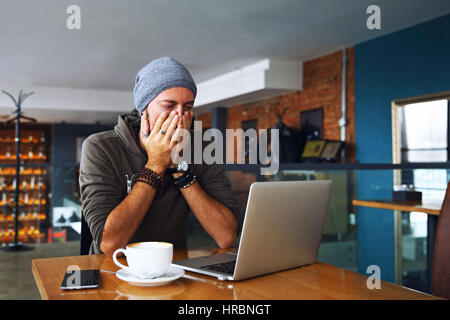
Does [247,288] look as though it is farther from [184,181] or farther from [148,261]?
[184,181]

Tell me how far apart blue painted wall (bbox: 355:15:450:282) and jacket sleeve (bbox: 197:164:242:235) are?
2.22m

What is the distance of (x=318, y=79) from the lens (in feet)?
23.1

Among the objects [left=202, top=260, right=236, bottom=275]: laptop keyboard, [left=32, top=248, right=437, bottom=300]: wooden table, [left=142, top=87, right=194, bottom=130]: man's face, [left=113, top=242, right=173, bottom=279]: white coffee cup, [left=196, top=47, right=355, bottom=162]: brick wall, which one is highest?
[left=196, top=47, right=355, bottom=162]: brick wall

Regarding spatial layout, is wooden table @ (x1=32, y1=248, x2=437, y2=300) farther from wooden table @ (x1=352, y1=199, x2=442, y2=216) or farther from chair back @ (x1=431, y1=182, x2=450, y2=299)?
wooden table @ (x1=352, y1=199, x2=442, y2=216)

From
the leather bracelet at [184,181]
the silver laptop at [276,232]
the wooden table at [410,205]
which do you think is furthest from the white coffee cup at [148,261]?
the wooden table at [410,205]

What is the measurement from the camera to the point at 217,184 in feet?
5.19

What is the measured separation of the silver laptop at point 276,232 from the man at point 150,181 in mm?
258

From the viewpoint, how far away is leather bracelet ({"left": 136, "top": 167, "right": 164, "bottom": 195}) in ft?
4.27

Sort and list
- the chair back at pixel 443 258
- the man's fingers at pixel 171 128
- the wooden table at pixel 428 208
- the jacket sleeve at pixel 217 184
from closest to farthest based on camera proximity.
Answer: the chair back at pixel 443 258 → the man's fingers at pixel 171 128 → the jacket sleeve at pixel 217 184 → the wooden table at pixel 428 208

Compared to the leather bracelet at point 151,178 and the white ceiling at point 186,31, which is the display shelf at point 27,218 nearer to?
the white ceiling at point 186,31

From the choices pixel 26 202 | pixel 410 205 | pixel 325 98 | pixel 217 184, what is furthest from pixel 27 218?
pixel 217 184

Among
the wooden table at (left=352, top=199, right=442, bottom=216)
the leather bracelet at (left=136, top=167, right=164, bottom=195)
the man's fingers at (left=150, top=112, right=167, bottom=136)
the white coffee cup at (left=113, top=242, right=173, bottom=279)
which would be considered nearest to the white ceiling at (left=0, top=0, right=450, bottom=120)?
the wooden table at (left=352, top=199, right=442, bottom=216)

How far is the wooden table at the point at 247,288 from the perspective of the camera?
82 cm

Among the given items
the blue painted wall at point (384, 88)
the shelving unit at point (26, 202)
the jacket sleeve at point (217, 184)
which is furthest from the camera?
the shelving unit at point (26, 202)
